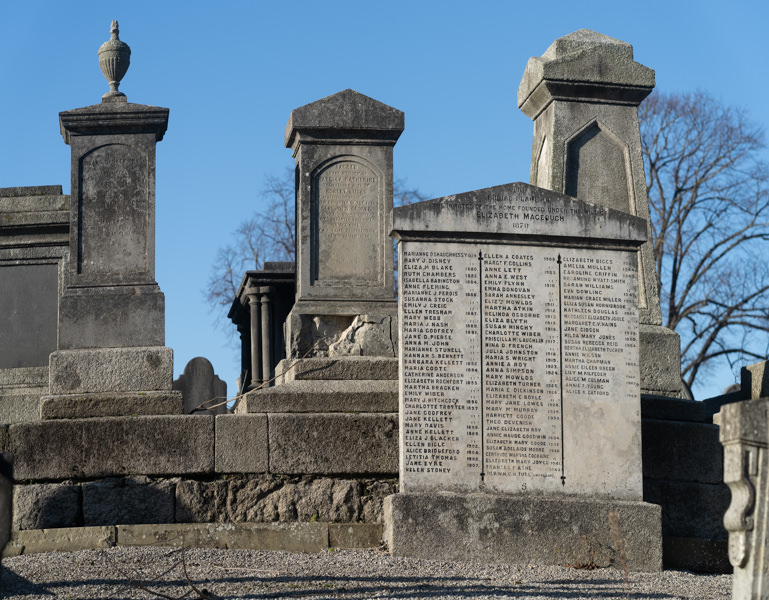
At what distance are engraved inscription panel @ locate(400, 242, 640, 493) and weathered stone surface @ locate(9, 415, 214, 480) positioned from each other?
1644mm

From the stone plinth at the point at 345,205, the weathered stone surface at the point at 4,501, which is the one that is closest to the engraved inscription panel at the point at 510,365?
the stone plinth at the point at 345,205

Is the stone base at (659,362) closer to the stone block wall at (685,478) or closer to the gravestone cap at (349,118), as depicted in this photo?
the stone block wall at (685,478)

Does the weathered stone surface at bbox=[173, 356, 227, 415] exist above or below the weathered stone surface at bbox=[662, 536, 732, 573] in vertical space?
above

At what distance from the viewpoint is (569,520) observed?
27.0 ft

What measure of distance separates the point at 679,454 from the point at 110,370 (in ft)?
15.1

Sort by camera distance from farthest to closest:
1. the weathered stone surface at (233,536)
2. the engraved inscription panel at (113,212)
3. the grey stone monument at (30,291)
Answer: the grey stone monument at (30,291) → the engraved inscription panel at (113,212) → the weathered stone surface at (233,536)

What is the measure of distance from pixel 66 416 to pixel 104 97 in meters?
2.91

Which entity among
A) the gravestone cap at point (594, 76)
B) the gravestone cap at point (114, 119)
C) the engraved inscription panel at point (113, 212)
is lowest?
the engraved inscription panel at point (113, 212)

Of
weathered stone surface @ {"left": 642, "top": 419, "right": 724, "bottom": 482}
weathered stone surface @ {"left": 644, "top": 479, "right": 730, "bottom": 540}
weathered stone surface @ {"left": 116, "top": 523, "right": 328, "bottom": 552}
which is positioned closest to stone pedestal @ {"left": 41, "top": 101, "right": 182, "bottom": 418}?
weathered stone surface @ {"left": 116, "top": 523, "right": 328, "bottom": 552}

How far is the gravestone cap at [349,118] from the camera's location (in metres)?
10.7

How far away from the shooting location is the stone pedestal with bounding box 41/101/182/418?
938 cm

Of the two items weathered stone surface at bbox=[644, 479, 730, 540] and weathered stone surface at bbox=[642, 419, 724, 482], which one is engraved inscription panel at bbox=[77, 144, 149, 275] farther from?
weathered stone surface at bbox=[644, 479, 730, 540]

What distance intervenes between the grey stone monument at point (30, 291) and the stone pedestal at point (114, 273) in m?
1.36

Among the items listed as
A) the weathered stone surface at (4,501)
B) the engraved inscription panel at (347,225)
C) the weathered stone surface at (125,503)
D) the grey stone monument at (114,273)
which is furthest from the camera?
the engraved inscription panel at (347,225)
